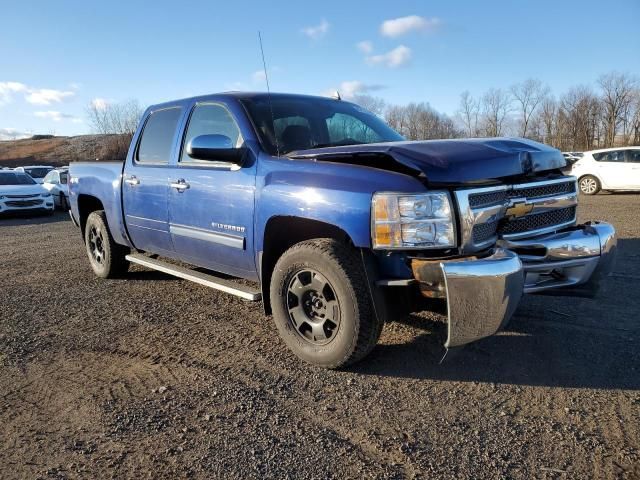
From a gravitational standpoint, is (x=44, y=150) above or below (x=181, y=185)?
above

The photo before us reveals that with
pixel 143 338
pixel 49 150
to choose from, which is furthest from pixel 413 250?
pixel 49 150

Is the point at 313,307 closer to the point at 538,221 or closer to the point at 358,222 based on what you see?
the point at 358,222

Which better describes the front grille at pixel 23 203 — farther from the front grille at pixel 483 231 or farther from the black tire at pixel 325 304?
the front grille at pixel 483 231

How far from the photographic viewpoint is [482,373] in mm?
3445

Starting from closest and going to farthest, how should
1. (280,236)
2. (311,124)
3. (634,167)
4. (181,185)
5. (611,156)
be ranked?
(280,236), (311,124), (181,185), (634,167), (611,156)

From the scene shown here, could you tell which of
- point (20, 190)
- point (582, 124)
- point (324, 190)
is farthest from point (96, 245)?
point (582, 124)

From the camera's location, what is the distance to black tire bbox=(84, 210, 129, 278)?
6121mm

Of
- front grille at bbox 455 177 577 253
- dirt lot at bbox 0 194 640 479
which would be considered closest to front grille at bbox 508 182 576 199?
front grille at bbox 455 177 577 253

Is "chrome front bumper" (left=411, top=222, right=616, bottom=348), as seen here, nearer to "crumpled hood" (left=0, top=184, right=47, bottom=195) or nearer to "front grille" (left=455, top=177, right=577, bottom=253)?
"front grille" (left=455, top=177, right=577, bottom=253)

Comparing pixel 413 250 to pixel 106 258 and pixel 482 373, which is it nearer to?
pixel 482 373

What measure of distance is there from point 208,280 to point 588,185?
55.3ft

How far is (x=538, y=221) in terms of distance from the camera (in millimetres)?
3641

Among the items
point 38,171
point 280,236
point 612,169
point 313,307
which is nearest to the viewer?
point 313,307

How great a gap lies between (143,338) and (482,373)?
8.65 ft
